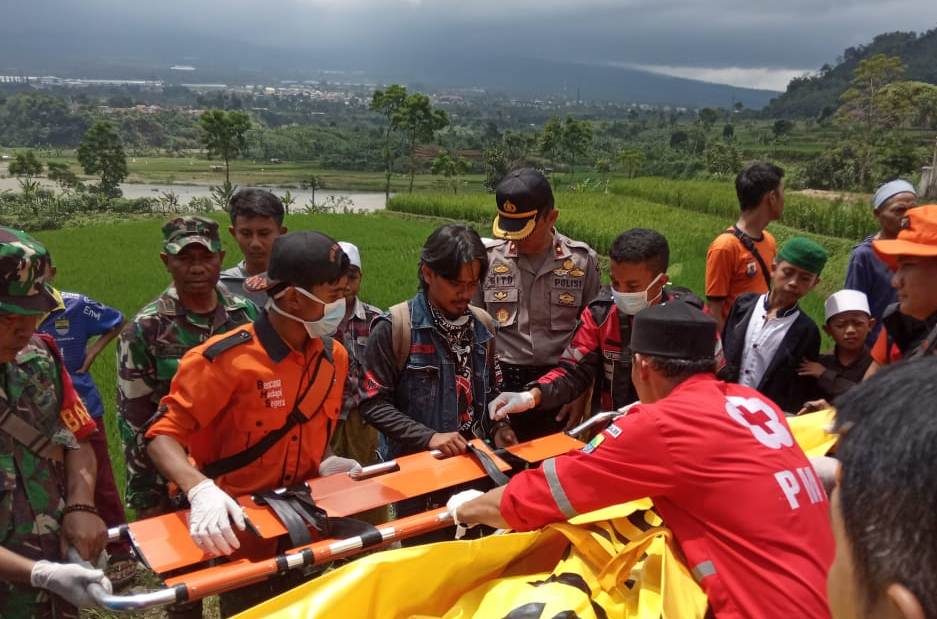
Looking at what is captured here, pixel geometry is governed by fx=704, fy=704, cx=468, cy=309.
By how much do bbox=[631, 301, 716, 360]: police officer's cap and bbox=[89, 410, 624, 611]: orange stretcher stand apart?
838 mm

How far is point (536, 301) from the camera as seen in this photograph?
3555 mm

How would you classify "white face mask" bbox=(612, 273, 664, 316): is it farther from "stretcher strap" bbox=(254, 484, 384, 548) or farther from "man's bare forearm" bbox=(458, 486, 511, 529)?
"stretcher strap" bbox=(254, 484, 384, 548)

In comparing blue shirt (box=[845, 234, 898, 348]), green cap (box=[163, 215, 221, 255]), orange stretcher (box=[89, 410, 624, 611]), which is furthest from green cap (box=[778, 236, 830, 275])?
green cap (box=[163, 215, 221, 255])

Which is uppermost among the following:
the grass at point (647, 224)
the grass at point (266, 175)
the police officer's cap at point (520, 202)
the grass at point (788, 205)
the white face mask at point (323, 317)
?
the police officer's cap at point (520, 202)

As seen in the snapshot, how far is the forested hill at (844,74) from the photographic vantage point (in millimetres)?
105000

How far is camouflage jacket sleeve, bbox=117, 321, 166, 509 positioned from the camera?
9.23 feet

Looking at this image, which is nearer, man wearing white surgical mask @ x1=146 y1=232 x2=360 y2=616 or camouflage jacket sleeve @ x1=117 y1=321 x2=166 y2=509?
man wearing white surgical mask @ x1=146 y1=232 x2=360 y2=616

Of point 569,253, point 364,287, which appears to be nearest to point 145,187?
point 364,287

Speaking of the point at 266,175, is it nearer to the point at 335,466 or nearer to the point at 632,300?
the point at 632,300

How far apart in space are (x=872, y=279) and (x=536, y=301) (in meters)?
2.06

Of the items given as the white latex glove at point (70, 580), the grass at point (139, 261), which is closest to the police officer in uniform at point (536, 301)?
the white latex glove at point (70, 580)

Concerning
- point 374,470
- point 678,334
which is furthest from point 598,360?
point 678,334

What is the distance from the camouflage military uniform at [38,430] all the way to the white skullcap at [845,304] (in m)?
3.40

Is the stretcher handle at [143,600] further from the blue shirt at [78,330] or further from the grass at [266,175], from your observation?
the grass at [266,175]
